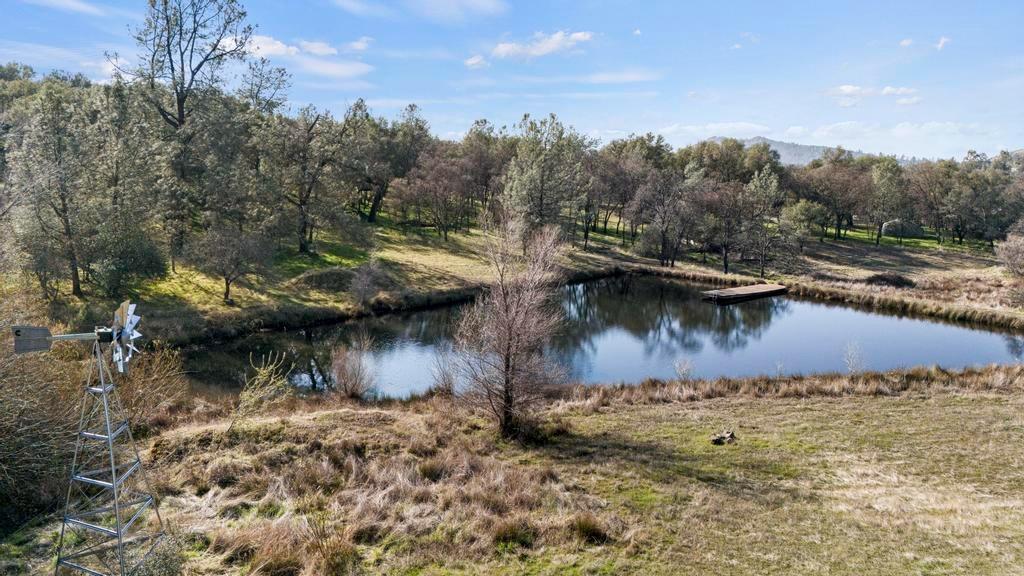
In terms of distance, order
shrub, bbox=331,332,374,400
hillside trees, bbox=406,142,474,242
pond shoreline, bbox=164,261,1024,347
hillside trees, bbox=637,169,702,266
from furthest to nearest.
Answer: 1. hillside trees, bbox=637,169,702,266
2. hillside trees, bbox=406,142,474,242
3. pond shoreline, bbox=164,261,1024,347
4. shrub, bbox=331,332,374,400

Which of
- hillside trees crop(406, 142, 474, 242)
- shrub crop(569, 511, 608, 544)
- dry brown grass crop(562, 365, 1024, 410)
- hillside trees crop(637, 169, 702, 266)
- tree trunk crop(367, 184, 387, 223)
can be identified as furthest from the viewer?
tree trunk crop(367, 184, 387, 223)

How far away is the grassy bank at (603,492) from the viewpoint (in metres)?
9.59

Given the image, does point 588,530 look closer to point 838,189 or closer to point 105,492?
point 105,492

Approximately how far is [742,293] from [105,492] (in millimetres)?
40480

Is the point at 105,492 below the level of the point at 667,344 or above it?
above

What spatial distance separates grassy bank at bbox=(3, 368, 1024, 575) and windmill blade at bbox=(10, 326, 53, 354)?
16.0ft

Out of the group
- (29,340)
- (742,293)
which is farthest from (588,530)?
(742,293)

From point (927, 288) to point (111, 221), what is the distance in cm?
5562

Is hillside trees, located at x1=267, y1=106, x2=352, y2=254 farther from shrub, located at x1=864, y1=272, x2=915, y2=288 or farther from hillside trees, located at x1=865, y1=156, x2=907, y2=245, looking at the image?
hillside trees, located at x1=865, y1=156, x2=907, y2=245

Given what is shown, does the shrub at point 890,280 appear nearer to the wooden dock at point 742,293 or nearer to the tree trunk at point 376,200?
the wooden dock at point 742,293

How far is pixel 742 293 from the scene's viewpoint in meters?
42.2

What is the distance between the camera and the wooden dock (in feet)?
136

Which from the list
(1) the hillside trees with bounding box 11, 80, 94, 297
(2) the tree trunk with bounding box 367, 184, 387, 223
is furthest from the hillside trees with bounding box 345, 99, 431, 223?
(1) the hillside trees with bounding box 11, 80, 94, 297

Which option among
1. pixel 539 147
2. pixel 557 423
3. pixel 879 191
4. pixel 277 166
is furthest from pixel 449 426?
pixel 879 191
